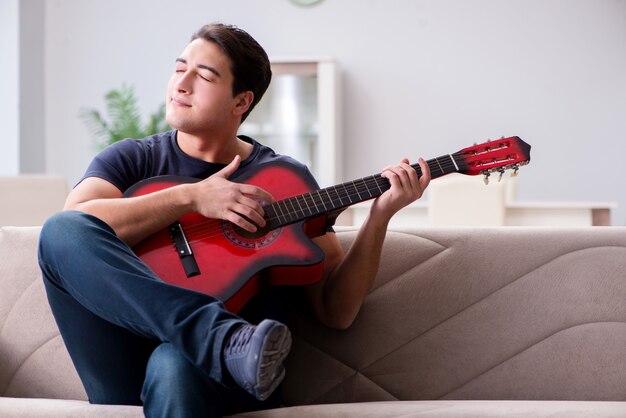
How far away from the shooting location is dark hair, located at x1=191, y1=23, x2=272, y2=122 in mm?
1826

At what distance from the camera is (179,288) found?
53.5 inches

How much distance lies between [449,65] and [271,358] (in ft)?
18.4

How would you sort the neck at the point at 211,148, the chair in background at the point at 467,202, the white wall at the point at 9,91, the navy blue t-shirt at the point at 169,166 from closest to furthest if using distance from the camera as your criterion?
the navy blue t-shirt at the point at 169,166
the neck at the point at 211,148
the chair in background at the point at 467,202
the white wall at the point at 9,91

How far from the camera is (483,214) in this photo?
166 inches

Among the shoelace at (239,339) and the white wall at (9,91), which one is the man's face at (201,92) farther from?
the white wall at (9,91)

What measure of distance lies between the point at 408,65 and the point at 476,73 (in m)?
0.50

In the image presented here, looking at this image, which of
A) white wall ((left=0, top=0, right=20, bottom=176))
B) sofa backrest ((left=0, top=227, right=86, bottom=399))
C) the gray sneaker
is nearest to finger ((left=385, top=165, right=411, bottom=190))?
the gray sneaker

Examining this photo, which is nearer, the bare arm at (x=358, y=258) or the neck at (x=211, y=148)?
the bare arm at (x=358, y=258)

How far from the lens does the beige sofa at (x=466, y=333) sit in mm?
1777

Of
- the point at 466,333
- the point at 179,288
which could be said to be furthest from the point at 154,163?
the point at 466,333

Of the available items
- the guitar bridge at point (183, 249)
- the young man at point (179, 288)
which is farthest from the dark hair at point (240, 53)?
the guitar bridge at point (183, 249)

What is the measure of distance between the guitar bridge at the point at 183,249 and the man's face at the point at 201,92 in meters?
0.23

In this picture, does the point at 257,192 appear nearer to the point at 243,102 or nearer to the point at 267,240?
the point at 267,240

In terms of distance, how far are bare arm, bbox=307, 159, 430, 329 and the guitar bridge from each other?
273 millimetres
